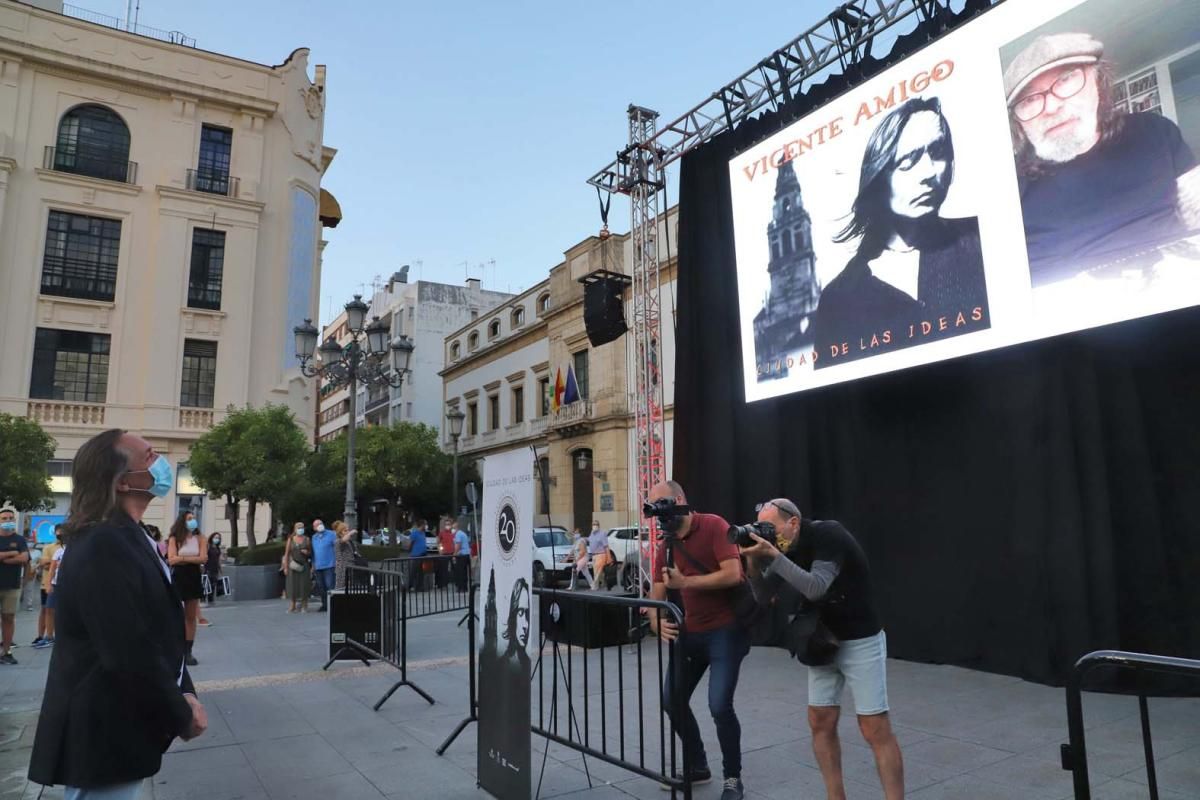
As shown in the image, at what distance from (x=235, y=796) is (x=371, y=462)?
32.8 meters

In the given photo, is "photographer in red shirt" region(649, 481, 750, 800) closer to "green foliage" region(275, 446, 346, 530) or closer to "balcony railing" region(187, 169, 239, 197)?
"green foliage" region(275, 446, 346, 530)

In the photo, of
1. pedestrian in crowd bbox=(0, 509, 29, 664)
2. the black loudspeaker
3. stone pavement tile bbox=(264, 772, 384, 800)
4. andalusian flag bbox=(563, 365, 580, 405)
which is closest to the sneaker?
stone pavement tile bbox=(264, 772, 384, 800)

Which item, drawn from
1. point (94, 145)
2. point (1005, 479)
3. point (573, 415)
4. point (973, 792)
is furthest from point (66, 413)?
point (973, 792)

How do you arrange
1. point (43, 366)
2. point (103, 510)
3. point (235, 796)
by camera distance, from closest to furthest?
point (103, 510) < point (235, 796) < point (43, 366)

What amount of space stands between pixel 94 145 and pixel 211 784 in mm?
28713

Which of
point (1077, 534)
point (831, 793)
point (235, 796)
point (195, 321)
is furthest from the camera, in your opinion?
point (195, 321)

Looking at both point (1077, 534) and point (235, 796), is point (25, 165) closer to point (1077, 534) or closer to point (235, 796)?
point (235, 796)

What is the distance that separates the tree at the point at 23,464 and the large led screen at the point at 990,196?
19275mm

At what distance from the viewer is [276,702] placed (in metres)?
7.00

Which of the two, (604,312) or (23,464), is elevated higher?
(604,312)

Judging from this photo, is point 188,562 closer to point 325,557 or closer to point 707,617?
point 325,557

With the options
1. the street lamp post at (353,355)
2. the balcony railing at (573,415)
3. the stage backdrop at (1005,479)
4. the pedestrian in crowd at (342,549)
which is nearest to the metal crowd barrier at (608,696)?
the stage backdrop at (1005,479)

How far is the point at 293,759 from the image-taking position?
524 centimetres

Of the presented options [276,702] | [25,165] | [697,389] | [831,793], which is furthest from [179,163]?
[831,793]
